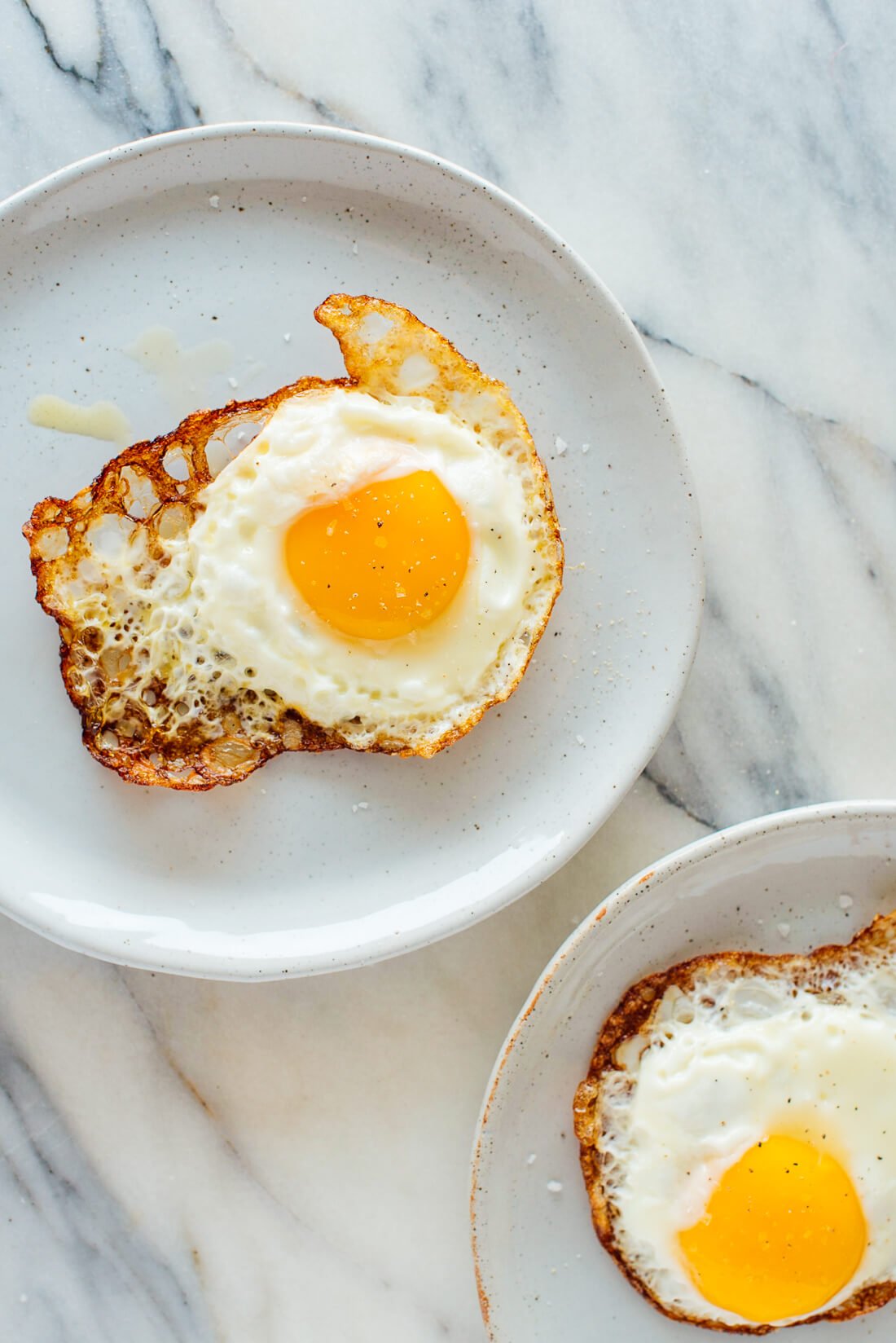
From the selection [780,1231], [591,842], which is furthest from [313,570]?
[780,1231]

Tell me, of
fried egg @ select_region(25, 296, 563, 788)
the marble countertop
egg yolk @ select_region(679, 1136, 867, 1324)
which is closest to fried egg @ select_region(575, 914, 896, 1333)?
egg yolk @ select_region(679, 1136, 867, 1324)

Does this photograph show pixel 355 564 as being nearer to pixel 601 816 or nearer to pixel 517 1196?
pixel 601 816

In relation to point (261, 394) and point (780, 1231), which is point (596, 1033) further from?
point (261, 394)

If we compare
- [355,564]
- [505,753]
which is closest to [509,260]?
[355,564]

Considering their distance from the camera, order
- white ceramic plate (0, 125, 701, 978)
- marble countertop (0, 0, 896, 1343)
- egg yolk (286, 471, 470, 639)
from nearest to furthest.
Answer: egg yolk (286, 471, 470, 639), white ceramic plate (0, 125, 701, 978), marble countertop (0, 0, 896, 1343)

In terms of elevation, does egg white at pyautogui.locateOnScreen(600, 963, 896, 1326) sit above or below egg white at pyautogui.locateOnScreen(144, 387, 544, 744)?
below

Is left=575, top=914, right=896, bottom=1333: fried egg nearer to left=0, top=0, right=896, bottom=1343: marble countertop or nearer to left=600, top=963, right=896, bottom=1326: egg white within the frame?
left=600, top=963, right=896, bottom=1326: egg white

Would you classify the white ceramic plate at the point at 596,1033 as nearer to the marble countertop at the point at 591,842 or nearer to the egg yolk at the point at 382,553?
the marble countertop at the point at 591,842
